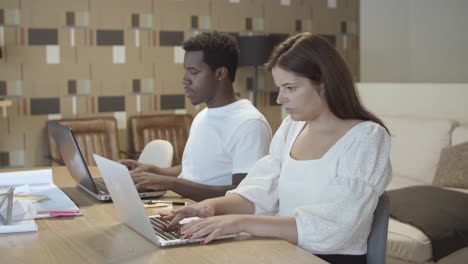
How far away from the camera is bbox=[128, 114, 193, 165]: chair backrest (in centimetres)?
506

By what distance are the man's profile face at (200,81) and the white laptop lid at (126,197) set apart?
3.13 feet

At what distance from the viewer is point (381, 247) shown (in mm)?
1803

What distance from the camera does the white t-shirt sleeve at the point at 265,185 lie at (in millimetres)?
2051

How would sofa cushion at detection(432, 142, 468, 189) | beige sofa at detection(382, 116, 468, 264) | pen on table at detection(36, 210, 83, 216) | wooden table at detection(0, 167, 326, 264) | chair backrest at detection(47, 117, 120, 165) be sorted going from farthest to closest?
chair backrest at detection(47, 117, 120, 165), beige sofa at detection(382, 116, 468, 264), sofa cushion at detection(432, 142, 468, 189), pen on table at detection(36, 210, 83, 216), wooden table at detection(0, 167, 326, 264)

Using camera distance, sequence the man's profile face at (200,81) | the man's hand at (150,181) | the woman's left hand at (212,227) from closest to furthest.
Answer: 1. the woman's left hand at (212,227)
2. the man's hand at (150,181)
3. the man's profile face at (200,81)

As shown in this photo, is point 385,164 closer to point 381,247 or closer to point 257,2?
point 381,247

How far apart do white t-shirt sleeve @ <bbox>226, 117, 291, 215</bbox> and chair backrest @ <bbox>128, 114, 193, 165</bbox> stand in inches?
117

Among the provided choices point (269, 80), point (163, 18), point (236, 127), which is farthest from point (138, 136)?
point (236, 127)

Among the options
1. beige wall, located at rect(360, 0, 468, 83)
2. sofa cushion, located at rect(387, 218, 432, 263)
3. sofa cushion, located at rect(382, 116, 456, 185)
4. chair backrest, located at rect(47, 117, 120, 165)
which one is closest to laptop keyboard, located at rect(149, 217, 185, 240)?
sofa cushion, located at rect(387, 218, 432, 263)

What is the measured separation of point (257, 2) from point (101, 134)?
182 centimetres

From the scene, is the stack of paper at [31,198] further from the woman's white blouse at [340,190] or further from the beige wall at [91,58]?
the beige wall at [91,58]

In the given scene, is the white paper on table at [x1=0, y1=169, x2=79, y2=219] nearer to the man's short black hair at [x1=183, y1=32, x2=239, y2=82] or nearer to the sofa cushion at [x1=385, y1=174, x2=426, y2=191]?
the man's short black hair at [x1=183, y1=32, x2=239, y2=82]

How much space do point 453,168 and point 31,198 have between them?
8.96ft

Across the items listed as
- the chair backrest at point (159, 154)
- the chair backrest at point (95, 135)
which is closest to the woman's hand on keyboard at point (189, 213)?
the chair backrest at point (159, 154)
